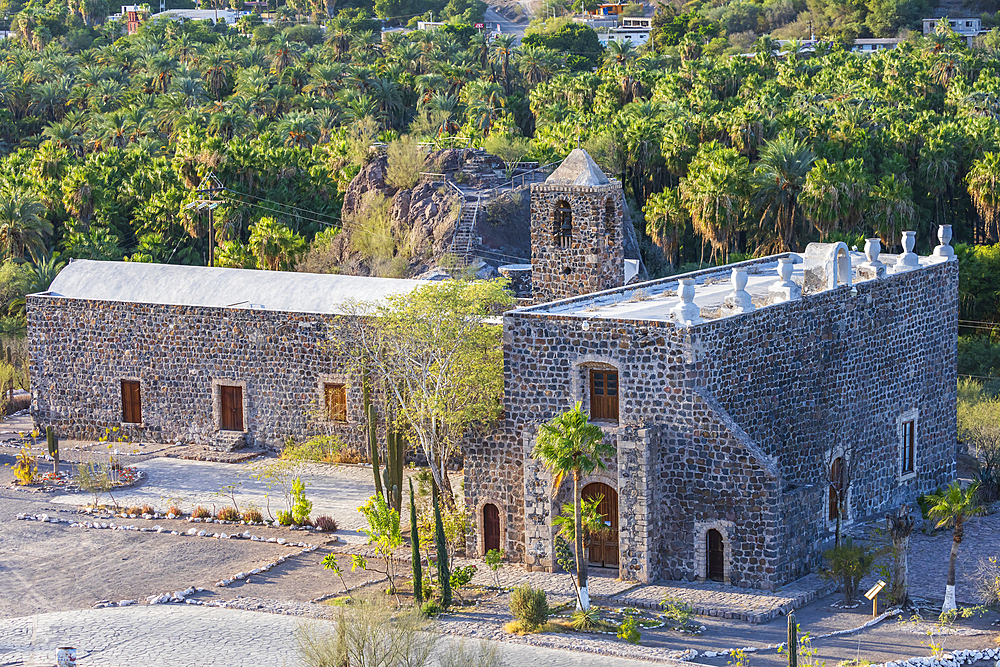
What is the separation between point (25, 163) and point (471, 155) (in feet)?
80.2

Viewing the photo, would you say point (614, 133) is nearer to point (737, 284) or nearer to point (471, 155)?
point (471, 155)

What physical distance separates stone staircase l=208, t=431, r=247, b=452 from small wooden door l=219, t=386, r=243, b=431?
160 mm

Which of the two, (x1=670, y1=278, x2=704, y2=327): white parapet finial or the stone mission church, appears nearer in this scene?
(x1=670, y1=278, x2=704, y2=327): white parapet finial

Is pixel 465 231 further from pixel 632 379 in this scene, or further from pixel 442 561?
pixel 442 561

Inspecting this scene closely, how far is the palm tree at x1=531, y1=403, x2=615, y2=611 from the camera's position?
76.4 ft

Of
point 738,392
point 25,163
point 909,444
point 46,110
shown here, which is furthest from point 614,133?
point 46,110

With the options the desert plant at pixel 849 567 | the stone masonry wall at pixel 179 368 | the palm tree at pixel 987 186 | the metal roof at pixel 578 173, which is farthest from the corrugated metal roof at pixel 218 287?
the palm tree at pixel 987 186

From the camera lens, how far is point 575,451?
76.9 ft

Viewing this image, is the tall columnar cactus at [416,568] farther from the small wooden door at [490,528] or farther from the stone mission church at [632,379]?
the small wooden door at [490,528]

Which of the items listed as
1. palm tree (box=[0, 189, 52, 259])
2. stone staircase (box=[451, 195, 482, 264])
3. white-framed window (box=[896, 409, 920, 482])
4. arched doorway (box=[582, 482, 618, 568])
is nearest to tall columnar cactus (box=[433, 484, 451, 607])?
arched doorway (box=[582, 482, 618, 568])

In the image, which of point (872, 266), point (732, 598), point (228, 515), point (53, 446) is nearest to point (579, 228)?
point (872, 266)

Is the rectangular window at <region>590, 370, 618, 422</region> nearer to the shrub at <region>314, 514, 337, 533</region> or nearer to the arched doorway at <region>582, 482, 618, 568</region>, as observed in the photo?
the arched doorway at <region>582, 482, 618, 568</region>

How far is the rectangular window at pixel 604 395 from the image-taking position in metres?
24.9

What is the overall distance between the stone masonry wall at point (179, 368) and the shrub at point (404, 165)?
44.6ft
